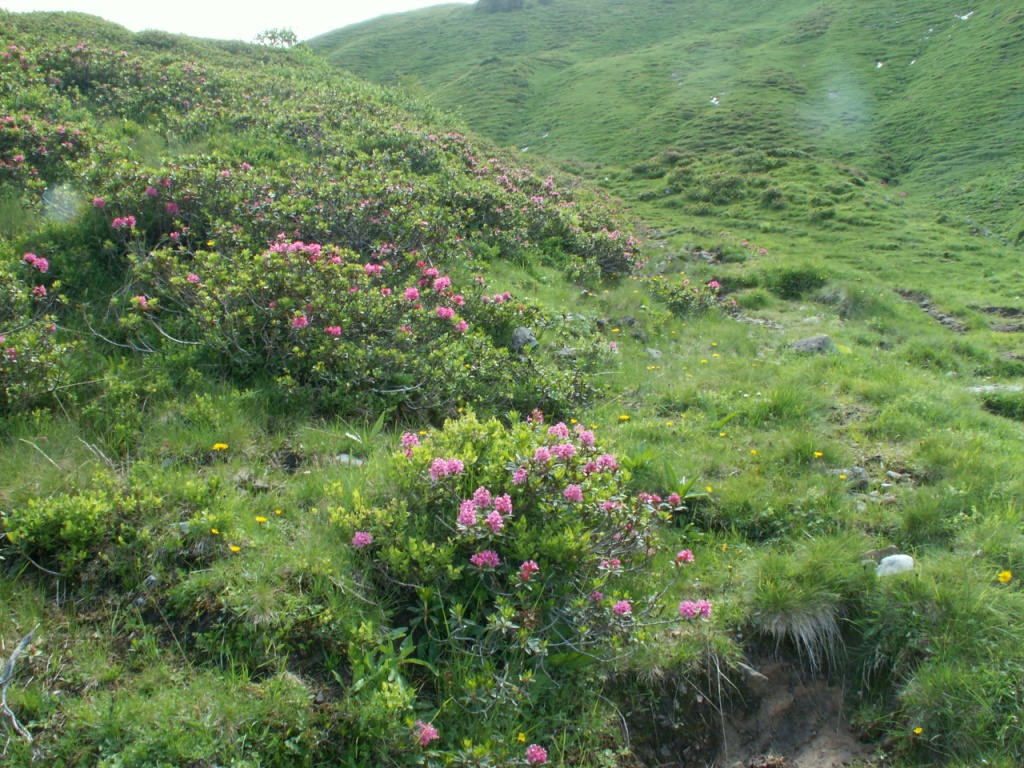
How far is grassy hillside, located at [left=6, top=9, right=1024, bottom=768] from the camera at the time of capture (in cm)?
299

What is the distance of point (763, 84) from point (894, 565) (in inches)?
1731

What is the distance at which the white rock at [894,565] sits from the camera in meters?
4.08

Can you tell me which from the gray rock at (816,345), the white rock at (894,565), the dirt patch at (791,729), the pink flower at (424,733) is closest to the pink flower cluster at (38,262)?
the pink flower at (424,733)

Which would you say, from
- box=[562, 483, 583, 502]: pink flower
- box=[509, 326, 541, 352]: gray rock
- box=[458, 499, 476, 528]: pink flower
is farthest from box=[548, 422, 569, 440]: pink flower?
box=[509, 326, 541, 352]: gray rock

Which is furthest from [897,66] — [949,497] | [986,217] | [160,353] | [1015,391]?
[160,353]

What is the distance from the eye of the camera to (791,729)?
355cm

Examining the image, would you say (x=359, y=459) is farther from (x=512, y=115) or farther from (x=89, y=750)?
(x=512, y=115)

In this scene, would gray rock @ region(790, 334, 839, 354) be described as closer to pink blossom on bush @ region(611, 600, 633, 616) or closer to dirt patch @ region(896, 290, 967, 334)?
dirt patch @ region(896, 290, 967, 334)

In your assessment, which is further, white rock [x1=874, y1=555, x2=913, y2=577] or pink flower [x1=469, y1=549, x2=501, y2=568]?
white rock [x1=874, y1=555, x2=913, y2=577]

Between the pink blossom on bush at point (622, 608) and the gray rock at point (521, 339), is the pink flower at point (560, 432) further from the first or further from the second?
the gray rock at point (521, 339)

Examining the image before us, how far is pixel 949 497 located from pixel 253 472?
5.40m

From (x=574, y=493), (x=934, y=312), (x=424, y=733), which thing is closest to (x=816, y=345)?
(x=934, y=312)

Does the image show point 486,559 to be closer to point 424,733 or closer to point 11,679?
point 424,733

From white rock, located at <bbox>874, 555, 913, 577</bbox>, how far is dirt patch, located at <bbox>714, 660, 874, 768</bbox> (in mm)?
881
